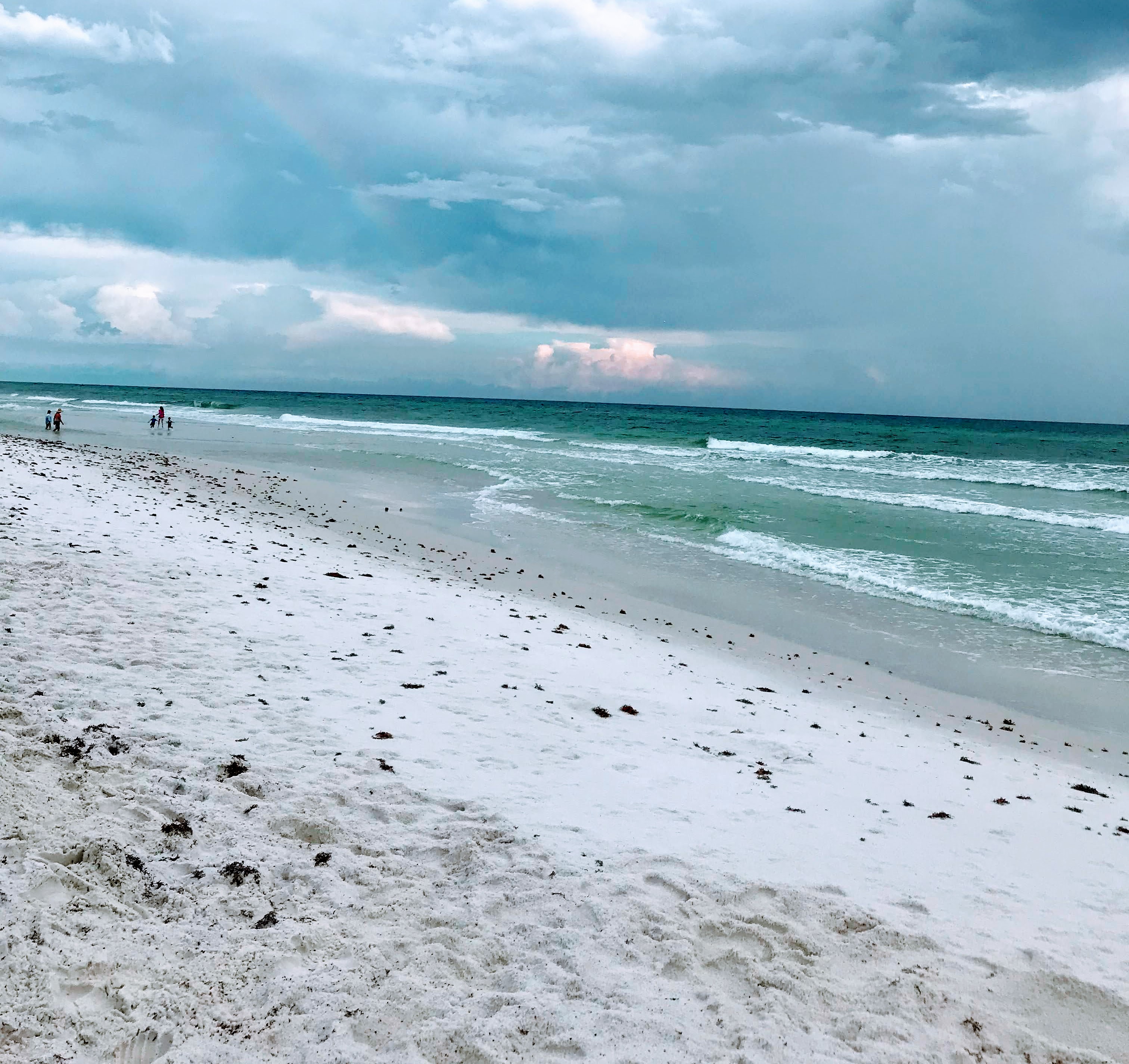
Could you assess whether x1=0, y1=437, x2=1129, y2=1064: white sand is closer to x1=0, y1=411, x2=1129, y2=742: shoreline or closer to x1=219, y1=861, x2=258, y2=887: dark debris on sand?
x1=219, y1=861, x2=258, y2=887: dark debris on sand

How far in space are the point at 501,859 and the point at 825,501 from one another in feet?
75.6

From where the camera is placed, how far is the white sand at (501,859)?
10.9 ft

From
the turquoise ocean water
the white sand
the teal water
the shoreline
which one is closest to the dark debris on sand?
the white sand

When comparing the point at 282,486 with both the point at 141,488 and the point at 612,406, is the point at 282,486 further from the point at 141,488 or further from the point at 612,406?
the point at 612,406

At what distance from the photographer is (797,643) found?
36.6 ft

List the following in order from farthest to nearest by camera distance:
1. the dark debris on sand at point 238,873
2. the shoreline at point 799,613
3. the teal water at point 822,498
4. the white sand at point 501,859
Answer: the teal water at point 822,498, the shoreline at point 799,613, the dark debris on sand at point 238,873, the white sand at point 501,859

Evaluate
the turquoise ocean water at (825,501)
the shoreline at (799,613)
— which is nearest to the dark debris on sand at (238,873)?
the shoreline at (799,613)

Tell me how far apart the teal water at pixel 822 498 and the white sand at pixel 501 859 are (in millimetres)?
6657

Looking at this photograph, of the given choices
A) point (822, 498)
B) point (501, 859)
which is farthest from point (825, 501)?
point (501, 859)

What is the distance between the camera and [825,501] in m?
25.4

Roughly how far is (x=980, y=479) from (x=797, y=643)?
29.5 metres

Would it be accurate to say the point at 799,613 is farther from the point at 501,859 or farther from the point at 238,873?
the point at 238,873

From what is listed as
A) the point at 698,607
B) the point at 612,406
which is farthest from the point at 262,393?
the point at 698,607

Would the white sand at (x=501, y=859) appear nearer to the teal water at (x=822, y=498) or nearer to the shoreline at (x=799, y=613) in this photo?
the shoreline at (x=799, y=613)
